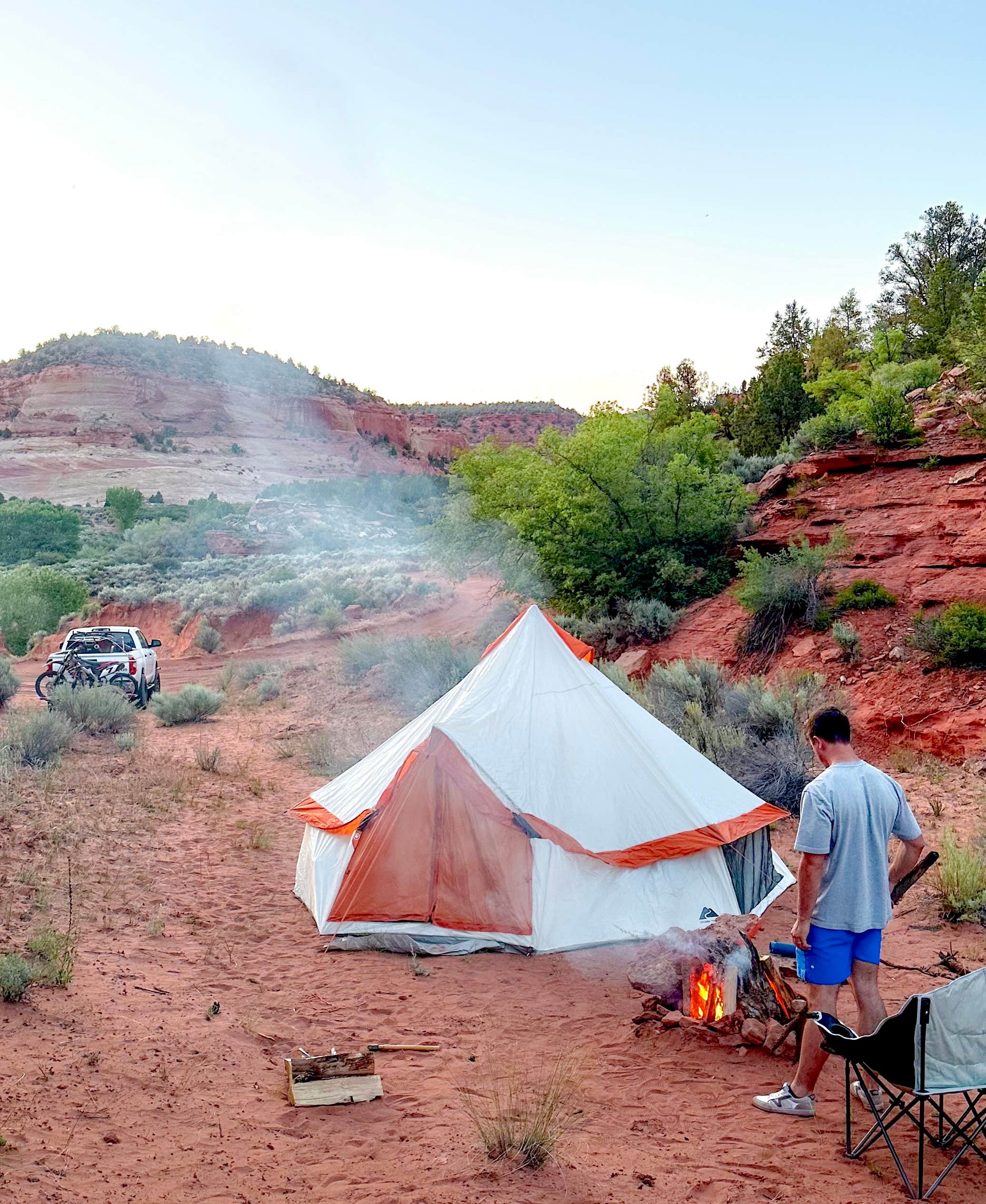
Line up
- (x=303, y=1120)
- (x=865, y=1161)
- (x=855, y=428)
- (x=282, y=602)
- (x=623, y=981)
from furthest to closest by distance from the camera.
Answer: (x=282, y=602) < (x=855, y=428) < (x=623, y=981) < (x=303, y=1120) < (x=865, y=1161)

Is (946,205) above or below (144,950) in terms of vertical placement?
above

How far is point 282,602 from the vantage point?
30.8m

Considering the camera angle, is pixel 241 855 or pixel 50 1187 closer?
pixel 50 1187

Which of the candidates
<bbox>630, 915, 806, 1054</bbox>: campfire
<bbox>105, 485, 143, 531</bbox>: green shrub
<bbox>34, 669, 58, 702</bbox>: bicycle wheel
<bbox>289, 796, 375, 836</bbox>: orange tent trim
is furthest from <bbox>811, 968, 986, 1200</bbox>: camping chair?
<bbox>105, 485, 143, 531</bbox>: green shrub

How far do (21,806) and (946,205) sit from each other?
36191mm

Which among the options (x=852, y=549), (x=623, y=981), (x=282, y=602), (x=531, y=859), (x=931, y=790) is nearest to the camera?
(x=623, y=981)

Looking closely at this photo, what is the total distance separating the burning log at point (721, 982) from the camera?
222 inches

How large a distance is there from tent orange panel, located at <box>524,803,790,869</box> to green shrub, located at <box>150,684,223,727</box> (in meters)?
11.7

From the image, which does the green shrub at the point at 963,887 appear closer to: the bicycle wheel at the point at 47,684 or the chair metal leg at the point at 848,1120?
the chair metal leg at the point at 848,1120

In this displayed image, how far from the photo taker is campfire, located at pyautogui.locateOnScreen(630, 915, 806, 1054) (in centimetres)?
553

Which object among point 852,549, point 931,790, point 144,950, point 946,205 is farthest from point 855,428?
point 144,950

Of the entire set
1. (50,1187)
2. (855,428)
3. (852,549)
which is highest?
(855,428)

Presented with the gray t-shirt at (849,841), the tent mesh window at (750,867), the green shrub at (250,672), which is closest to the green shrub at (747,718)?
the tent mesh window at (750,867)

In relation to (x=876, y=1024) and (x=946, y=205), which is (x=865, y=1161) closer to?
(x=876, y=1024)
